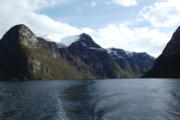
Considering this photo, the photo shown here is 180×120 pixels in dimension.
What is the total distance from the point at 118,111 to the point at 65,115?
1257cm

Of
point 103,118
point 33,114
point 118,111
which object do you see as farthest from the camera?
point 118,111

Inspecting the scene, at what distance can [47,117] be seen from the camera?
4056 cm

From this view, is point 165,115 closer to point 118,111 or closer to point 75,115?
point 118,111

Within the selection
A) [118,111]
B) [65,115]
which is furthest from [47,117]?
[118,111]

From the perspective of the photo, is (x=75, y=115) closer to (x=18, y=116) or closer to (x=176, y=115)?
(x=18, y=116)

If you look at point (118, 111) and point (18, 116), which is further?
point (118, 111)

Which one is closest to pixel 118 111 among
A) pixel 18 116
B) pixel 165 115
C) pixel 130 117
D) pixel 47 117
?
pixel 130 117

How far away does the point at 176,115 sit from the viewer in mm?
41500

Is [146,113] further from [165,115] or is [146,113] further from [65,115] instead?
[65,115]

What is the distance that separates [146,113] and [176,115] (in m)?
6.11

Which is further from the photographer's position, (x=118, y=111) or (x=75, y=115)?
(x=118, y=111)

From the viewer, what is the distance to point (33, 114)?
43156mm

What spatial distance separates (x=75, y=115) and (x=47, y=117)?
5807 mm

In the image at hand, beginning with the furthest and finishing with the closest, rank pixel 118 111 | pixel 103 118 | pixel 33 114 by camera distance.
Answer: pixel 118 111 < pixel 33 114 < pixel 103 118
